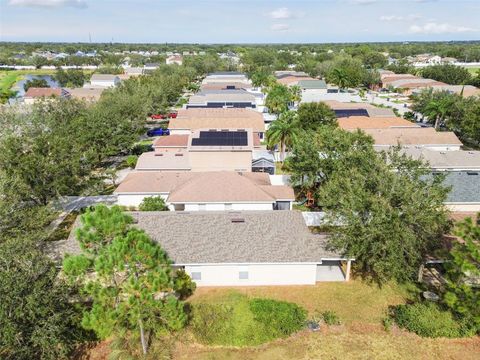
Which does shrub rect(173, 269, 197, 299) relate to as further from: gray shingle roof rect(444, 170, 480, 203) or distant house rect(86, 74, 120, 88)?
distant house rect(86, 74, 120, 88)

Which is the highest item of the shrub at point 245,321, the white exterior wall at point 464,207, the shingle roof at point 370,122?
the shingle roof at point 370,122

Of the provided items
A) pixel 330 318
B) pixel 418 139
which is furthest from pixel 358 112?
pixel 330 318

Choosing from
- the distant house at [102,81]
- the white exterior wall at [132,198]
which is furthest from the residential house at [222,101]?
the distant house at [102,81]

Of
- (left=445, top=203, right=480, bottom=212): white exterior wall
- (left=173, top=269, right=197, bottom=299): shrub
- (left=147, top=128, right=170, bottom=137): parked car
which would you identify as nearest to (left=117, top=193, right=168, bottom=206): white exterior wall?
(left=173, top=269, right=197, bottom=299): shrub

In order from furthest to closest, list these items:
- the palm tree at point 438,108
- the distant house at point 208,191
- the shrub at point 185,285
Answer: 1. the palm tree at point 438,108
2. the distant house at point 208,191
3. the shrub at point 185,285

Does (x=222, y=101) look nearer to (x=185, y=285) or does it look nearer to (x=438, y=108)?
(x=438, y=108)

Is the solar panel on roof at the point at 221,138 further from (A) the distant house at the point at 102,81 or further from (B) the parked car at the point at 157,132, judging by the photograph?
(A) the distant house at the point at 102,81

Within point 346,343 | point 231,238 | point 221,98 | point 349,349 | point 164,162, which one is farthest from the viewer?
point 221,98
